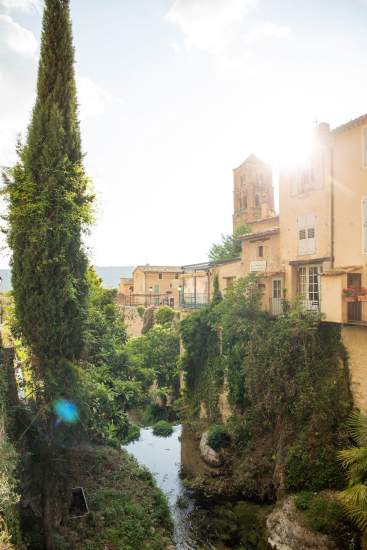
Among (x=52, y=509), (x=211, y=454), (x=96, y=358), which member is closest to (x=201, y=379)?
(x=211, y=454)

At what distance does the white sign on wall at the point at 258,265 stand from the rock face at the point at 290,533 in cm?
1099

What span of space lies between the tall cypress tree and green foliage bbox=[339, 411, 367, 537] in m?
8.39

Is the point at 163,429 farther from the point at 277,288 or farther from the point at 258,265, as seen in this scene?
the point at 258,265

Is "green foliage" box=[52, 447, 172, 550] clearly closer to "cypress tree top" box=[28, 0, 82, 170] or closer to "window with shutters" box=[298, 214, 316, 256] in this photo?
"cypress tree top" box=[28, 0, 82, 170]

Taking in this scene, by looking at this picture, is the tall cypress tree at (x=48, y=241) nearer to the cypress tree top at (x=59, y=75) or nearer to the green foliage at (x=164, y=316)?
the cypress tree top at (x=59, y=75)

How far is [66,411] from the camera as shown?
419 inches

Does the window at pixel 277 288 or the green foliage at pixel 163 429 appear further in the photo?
the green foliage at pixel 163 429

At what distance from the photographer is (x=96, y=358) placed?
538 inches

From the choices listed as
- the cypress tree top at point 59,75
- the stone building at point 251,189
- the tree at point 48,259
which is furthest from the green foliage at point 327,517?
the stone building at point 251,189

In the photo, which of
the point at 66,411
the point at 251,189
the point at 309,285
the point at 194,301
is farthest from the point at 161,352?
the point at 251,189

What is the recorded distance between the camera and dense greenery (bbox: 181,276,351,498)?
41.5ft

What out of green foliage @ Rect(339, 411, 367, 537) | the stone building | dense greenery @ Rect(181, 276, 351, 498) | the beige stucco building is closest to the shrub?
dense greenery @ Rect(181, 276, 351, 498)

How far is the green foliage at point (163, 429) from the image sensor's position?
21.8m

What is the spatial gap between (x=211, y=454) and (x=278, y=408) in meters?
4.64
